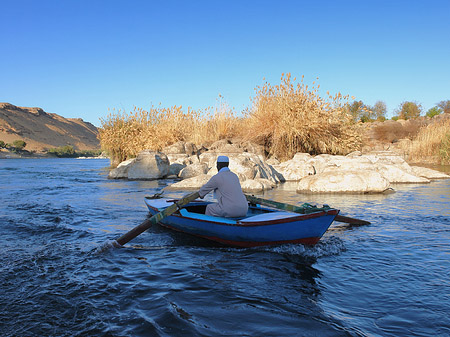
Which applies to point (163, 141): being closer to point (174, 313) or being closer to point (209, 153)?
point (209, 153)

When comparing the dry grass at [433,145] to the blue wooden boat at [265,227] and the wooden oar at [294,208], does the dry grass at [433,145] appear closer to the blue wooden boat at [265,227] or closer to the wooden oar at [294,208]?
the wooden oar at [294,208]

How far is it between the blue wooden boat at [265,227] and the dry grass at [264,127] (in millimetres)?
11721

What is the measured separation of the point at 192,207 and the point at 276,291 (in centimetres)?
322

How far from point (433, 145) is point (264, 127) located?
10493mm

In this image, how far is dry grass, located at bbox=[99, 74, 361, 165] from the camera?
16562 mm

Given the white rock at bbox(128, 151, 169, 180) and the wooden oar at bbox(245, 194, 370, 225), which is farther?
the white rock at bbox(128, 151, 169, 180)

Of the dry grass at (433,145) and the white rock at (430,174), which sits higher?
the dry grass at (433,145)

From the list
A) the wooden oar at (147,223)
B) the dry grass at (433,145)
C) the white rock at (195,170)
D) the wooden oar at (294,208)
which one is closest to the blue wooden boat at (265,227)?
the wooden oar at (294,208)

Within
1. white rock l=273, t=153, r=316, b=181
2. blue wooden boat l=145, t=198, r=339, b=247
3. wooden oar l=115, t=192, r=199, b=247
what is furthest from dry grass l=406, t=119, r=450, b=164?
wooden oar l=115, t=192, r=199, b=247

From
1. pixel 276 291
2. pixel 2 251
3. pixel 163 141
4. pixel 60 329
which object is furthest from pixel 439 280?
pixel 163 141

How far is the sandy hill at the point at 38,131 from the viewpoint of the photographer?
97.6 m

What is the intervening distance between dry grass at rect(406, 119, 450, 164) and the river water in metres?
15.1

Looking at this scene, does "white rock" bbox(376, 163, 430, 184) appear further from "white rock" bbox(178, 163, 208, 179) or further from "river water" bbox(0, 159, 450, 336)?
"white rock" bbox(178, 163, 208, 179)

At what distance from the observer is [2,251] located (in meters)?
5.04
